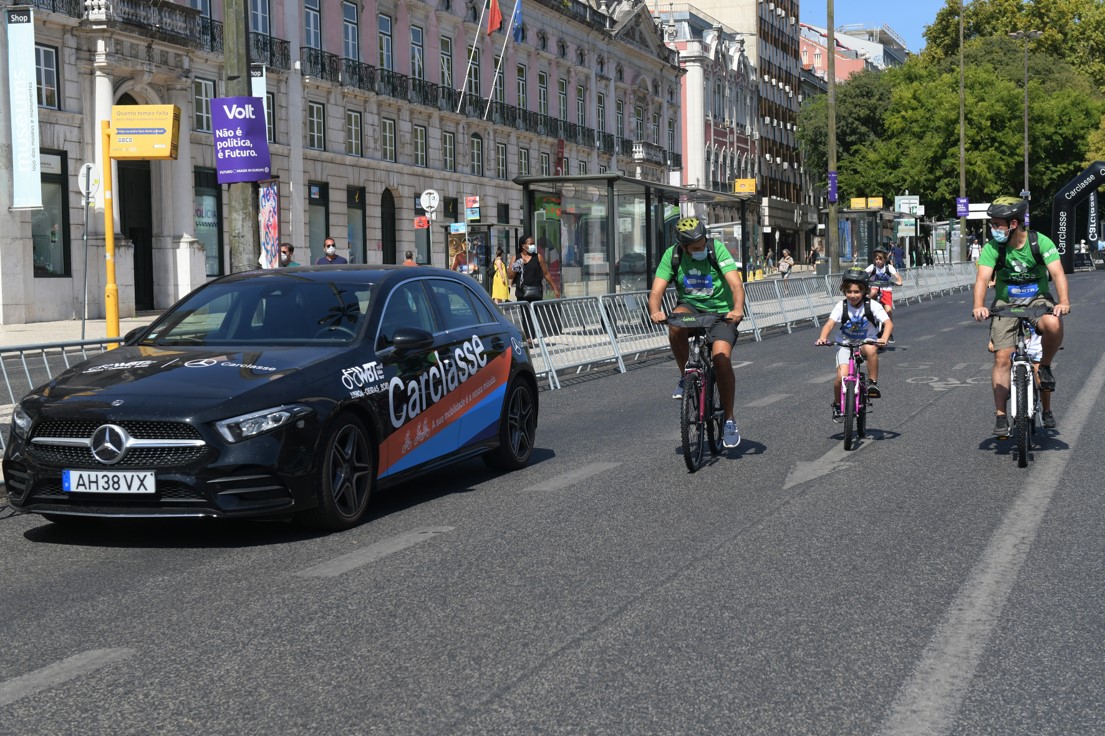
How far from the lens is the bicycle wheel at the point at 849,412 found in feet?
38.4

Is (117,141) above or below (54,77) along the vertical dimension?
below

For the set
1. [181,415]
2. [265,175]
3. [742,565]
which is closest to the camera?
[742,565]

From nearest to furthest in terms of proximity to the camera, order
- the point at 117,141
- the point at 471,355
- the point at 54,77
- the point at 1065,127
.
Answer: the point at 471,355 → the point at 117,141 → the point at 54,77 → the point at 1065,127

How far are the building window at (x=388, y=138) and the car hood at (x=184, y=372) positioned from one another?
41.7 meters

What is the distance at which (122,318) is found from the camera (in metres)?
35.8

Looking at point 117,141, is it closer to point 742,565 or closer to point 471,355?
point 471,355

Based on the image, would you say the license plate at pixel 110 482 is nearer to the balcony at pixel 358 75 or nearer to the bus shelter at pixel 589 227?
the bus shelter at pixel 589 227

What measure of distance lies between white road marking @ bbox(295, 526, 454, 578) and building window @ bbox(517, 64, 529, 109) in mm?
54247

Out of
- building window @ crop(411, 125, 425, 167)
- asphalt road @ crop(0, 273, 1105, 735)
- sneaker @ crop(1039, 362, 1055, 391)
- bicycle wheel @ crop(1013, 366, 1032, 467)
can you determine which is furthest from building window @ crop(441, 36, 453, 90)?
bicycle wheel @ crop(1013, 366, 1032, 467)

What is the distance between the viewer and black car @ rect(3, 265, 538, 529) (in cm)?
776

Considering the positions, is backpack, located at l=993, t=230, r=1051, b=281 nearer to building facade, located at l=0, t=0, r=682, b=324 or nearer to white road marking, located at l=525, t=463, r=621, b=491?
white road marking, located at l=525, t=463, r=621, b=491

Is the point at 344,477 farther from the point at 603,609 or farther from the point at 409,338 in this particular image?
the point at 603,609

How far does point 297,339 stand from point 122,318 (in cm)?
2799

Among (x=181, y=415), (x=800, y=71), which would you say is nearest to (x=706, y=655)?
(x=181, y=415)
